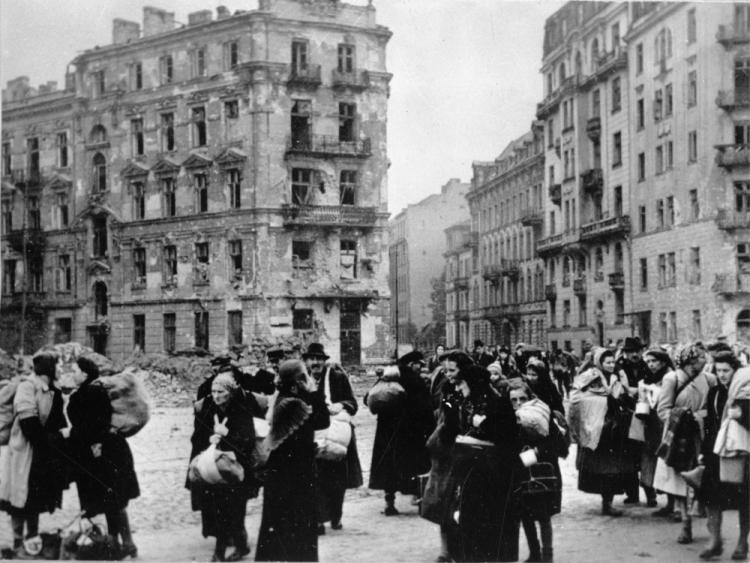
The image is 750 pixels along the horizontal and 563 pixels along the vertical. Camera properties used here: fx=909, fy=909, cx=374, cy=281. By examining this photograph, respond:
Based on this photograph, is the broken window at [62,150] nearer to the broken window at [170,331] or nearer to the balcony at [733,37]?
the broken window at [170,331]

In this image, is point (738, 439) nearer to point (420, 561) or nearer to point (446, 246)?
point (420, 561)

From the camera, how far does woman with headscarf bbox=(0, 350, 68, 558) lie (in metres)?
8.17

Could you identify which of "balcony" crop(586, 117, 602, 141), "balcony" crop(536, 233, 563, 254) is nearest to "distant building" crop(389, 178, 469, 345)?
"balcony" crop(536, 233, 563, 254)

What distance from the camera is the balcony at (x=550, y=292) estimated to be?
618 inches

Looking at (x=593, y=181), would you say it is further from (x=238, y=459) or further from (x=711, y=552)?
(x=238, y=459)

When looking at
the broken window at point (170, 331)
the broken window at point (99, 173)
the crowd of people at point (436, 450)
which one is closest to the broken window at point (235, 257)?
the broken window at point (99, 173)

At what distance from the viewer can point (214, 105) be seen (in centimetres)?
2978

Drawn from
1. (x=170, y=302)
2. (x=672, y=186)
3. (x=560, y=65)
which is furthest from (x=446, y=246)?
(x=170, y=302)

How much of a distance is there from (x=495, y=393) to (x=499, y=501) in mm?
836

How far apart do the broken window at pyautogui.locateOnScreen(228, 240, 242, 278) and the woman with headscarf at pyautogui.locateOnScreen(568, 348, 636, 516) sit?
1681 cm

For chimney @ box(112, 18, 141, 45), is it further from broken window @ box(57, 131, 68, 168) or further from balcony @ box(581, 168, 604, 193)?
balcony @ box(581, 168, 604, 193)

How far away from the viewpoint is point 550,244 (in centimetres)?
1678

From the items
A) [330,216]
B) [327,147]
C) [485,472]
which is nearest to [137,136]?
[327,147]

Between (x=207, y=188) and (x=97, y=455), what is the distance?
20852 mm
